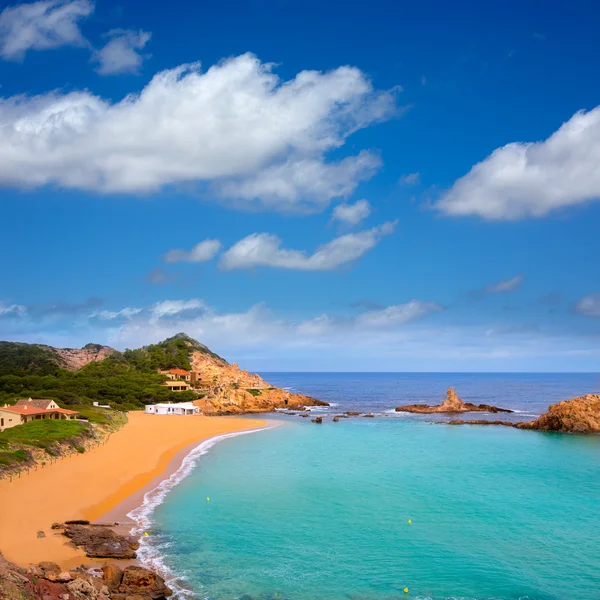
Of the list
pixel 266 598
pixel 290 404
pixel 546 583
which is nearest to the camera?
pixel 266 598

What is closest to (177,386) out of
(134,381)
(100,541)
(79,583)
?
(134,381)

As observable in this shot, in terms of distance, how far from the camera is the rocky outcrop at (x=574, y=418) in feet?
232

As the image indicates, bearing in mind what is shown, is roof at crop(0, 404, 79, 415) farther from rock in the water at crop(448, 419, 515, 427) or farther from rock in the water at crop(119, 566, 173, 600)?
rock in the water at crop(448, 419, 515, 427)

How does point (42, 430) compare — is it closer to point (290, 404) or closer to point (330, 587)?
point (330, 587)

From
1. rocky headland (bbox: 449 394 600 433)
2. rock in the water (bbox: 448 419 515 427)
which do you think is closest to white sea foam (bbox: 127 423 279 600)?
rock in the water (bbox: 448 419 515 427)

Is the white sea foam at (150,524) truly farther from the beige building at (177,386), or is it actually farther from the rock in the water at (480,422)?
the beige building at (177,386)

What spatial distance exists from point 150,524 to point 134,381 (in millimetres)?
71972

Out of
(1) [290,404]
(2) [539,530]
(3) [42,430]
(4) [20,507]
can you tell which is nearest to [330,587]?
(2) [539,530]

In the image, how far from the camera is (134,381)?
97.6m

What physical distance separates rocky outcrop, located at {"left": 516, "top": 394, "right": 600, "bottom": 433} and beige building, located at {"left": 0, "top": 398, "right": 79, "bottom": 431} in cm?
6193

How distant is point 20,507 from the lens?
96.6 feet

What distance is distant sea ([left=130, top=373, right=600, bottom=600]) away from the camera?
2258 cm

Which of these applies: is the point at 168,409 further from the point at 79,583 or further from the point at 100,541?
the point at 79,583

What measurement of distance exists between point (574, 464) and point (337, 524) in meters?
30.9
